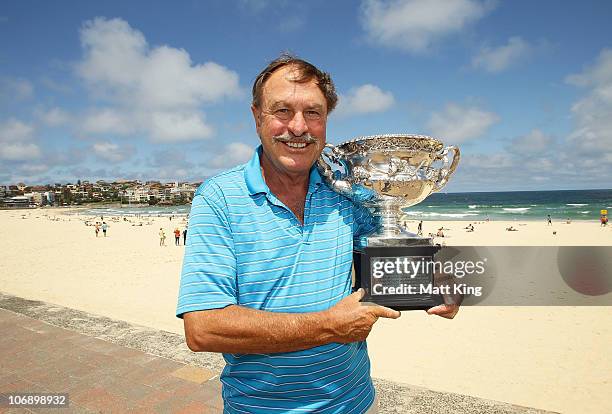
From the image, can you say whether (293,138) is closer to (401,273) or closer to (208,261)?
(208,261)

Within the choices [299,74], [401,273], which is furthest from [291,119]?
[401,273]

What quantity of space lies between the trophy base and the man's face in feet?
1.43

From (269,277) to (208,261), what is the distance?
0.22 m

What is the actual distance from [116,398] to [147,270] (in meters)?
11.6

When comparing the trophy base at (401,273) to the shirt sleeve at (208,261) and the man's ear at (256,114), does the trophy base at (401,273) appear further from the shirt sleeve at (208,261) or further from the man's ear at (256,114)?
the man's ear at (256,114)

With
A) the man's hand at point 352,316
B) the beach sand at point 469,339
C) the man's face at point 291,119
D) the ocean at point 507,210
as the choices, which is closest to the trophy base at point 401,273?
the man's hand at point 352,316

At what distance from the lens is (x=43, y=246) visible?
21.1 meters

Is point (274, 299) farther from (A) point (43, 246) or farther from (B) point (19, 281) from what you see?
(A) point (43, 246)

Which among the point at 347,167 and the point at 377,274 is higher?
the point at 347,167

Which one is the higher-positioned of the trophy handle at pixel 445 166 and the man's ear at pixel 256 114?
the man's ear at pixel 256 114

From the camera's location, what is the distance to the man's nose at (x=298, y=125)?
1431 mm

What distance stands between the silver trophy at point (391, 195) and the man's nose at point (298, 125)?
0.23 m

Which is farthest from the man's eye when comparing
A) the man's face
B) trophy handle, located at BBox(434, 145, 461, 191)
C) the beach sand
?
the beach sand

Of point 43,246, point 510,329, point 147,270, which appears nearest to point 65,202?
point 43,246
